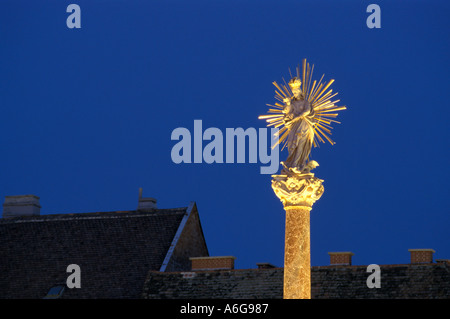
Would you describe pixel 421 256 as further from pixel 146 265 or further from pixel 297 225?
pixel 297 225

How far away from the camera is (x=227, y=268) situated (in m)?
40.2

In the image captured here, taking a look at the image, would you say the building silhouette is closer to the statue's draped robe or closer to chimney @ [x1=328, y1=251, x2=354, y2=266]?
chimney @ [x1=328, y1=251, x2=354, y2=266]

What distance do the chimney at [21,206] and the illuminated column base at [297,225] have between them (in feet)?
101

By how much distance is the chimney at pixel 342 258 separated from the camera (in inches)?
1495

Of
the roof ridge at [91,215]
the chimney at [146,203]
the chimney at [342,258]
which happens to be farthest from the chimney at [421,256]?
the chimney at [146,203]

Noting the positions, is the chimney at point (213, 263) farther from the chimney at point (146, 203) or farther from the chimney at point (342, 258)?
the chimney at point (146, 203)

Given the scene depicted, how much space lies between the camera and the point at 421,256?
37.0 m

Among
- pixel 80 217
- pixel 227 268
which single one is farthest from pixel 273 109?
pixel 80 217

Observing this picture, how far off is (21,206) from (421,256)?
73.0ft

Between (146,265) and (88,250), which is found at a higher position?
(88,250)

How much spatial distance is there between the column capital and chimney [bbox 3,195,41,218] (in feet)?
101

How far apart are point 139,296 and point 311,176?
72.6ft

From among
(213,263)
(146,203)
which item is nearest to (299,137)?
(213,263)

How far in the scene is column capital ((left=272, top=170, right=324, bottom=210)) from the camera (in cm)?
1908
